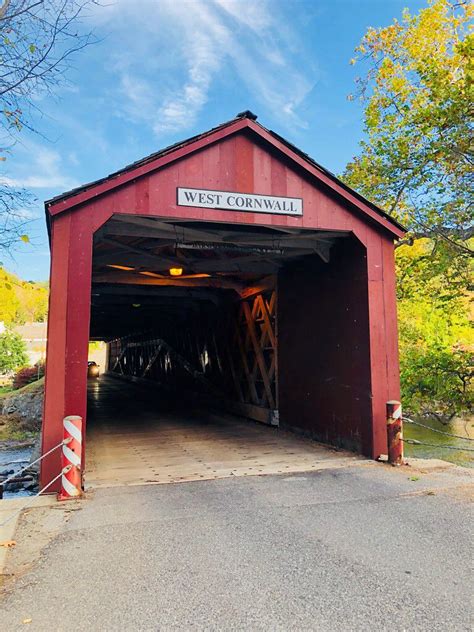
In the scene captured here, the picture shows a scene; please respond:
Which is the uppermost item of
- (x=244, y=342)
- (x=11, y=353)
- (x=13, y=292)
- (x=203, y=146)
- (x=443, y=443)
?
(x=203, y=146)

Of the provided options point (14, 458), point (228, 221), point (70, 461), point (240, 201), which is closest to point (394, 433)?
point (228, 221)

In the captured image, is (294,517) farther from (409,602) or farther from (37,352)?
(37,352)

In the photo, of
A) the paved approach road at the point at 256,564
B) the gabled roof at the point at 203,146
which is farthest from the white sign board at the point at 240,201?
the paved approach road at the point at 256,564

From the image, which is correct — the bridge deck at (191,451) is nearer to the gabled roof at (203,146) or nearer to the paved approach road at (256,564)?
the paved approach road at (256,564)

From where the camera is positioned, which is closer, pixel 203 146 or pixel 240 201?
pixel 203 146

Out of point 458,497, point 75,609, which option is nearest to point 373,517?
point 458,497

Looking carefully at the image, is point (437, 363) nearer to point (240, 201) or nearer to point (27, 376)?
point (240, 201)

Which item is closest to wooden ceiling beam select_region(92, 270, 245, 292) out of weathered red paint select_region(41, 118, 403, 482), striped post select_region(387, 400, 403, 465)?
weathered red paint select_region(41, 118, 403, 482)

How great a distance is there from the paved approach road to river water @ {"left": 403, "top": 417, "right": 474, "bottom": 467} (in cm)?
786

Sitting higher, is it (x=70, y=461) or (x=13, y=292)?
(x=13, y=292)

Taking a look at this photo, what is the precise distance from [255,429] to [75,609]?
7.70 meters

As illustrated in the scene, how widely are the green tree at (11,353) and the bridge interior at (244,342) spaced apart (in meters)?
32.7

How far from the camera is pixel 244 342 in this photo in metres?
12.7

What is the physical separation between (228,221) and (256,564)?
177 inches
